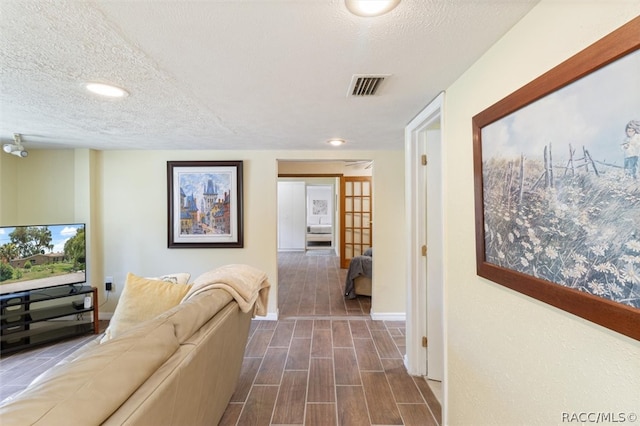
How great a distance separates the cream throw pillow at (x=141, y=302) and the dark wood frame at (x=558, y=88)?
177 centimetres

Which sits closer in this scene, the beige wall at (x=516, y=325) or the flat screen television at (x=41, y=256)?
the beige wall at (x=516, y=325)

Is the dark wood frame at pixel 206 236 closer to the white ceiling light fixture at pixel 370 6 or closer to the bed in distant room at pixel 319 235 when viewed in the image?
the white ceiling light fixture at pixel 370 6

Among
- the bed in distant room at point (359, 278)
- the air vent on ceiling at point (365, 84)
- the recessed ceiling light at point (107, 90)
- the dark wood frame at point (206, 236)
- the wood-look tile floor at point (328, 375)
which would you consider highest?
the recessed ceiling light at point (107, 90)

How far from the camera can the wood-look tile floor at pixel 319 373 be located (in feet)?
5.85

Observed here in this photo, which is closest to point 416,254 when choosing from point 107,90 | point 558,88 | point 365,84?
point 365,84

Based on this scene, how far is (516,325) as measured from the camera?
1.02 m

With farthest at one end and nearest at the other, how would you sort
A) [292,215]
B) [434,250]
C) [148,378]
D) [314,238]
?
[314,238] < [292,215] < [434,250] < [148,378]

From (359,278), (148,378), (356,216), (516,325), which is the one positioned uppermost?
(356,216)

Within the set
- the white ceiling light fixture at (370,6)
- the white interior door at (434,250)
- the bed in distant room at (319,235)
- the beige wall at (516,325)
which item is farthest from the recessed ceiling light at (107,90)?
the bed in distant room at (319,235)

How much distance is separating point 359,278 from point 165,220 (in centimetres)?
286

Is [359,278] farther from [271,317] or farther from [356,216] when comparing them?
[356,216]

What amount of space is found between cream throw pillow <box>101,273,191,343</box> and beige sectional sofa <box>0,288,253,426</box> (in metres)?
0.26

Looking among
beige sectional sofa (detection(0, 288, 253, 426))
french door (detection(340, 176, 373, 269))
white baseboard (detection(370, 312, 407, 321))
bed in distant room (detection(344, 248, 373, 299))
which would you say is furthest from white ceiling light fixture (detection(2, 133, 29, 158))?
french door (detection(340, 176, 373, 269))

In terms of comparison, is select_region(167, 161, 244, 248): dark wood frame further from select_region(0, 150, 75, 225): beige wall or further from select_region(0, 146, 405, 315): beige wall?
select_region(0, 150, 75, 225): beige wall
